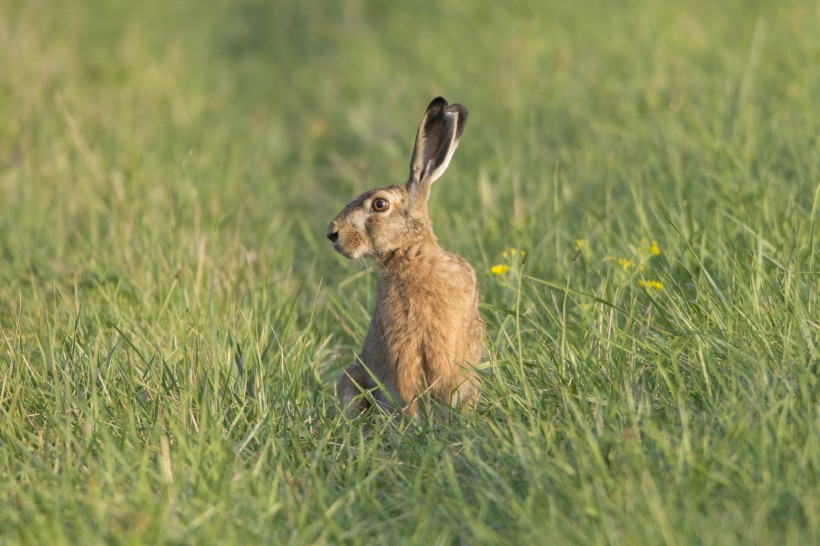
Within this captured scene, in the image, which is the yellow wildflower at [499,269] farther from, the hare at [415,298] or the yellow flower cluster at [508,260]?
the hare at [415,298]

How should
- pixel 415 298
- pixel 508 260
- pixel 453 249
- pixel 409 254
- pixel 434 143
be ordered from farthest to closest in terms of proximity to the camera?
pixel 453 249 < pixel 508 260 < pixel 434 143 < pixel 409 254 < pixel 415 298

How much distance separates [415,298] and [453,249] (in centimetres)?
122

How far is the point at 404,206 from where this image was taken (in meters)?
4.69

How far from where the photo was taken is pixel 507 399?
12.4 feet

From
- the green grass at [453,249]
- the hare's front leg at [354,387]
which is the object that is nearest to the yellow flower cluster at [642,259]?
the green grass at [453,249]

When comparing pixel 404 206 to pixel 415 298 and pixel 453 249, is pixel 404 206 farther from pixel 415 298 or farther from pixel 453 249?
pixel 453 249

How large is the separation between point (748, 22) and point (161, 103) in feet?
13.8

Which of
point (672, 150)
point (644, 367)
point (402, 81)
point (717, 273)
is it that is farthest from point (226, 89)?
point (644, 367)

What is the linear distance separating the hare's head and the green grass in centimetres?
45

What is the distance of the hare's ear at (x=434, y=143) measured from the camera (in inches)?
186

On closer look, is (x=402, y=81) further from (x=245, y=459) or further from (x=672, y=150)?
(x=245, y=459)

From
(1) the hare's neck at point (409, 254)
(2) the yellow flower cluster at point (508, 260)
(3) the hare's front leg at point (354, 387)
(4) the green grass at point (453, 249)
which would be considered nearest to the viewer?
(4) the green grass at point (453, 249)

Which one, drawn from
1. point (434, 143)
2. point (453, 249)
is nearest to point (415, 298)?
point (434, 143)

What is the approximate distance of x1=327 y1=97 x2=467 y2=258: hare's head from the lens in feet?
15.1
